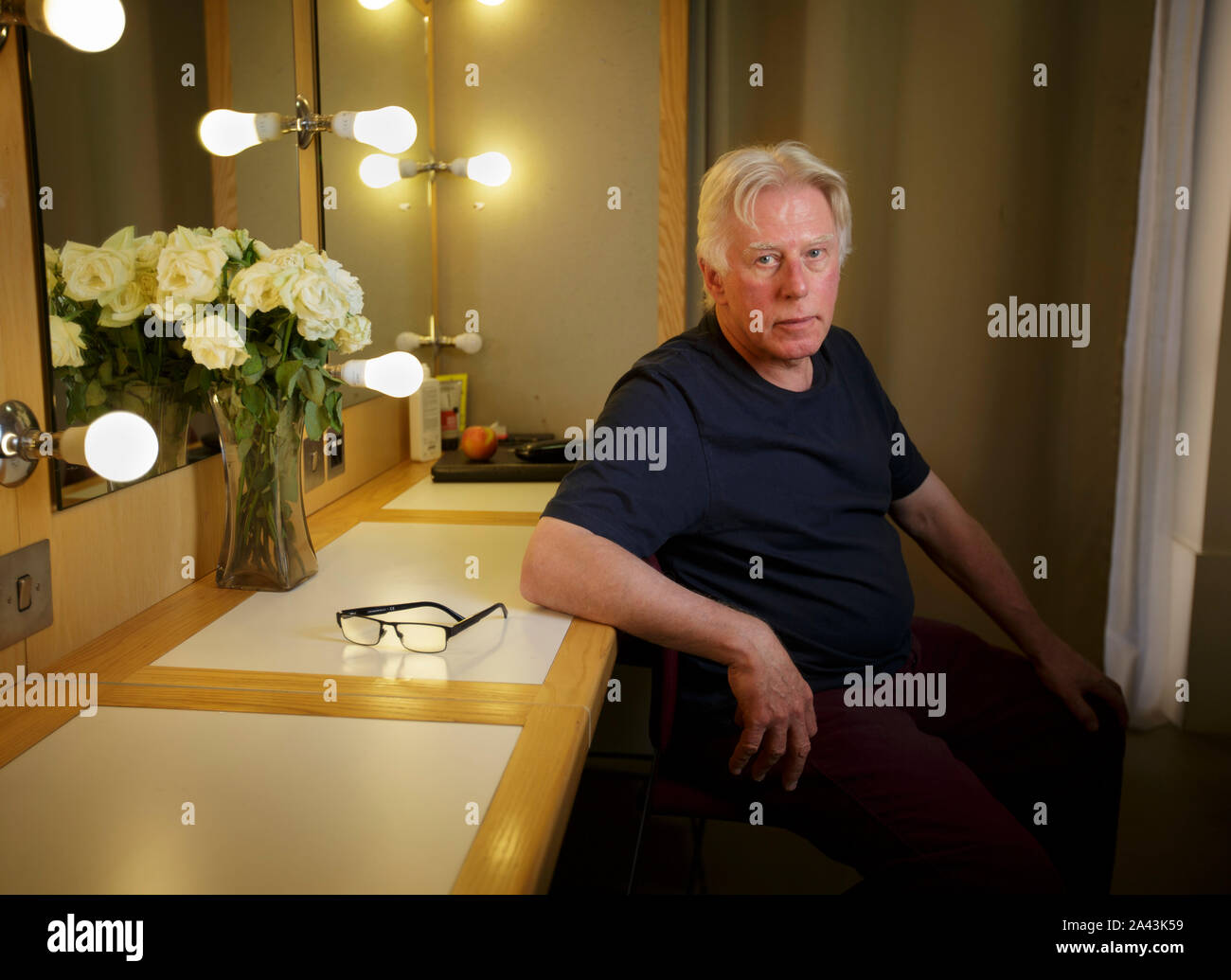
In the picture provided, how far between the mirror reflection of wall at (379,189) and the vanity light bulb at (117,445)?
0.94m

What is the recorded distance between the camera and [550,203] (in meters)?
2.44

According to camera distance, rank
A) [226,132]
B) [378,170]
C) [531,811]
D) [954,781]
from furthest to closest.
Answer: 1. [378,170]
2. [226,132]
3. [954,781]
4. [531,811]

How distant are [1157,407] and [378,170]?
79.3 inches

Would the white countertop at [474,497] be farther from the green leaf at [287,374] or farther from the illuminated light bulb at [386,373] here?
the green leaf at [287,374]

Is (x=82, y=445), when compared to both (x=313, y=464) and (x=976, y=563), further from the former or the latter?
(x=976, y=563)

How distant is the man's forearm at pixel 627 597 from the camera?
1282mm

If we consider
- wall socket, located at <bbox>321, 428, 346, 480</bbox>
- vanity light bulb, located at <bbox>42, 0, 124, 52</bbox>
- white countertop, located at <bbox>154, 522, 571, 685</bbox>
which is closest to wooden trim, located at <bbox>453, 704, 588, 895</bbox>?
white countertop, located at <bbox>154, 522, 571, 685</bbox>

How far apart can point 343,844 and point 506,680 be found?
13.2 inches

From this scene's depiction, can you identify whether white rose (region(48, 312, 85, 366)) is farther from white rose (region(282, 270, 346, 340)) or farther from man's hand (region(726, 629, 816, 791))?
man's hand (region(726, 629, 816, 791))

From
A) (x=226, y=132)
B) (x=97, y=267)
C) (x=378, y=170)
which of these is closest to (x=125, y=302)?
(x=97, y=267)

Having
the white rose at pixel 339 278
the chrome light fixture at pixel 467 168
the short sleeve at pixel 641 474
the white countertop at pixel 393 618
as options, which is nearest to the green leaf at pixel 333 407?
the white rose at pixel 339 278

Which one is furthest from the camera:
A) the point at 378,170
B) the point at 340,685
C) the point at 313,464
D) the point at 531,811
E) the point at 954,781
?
the point at 378,170

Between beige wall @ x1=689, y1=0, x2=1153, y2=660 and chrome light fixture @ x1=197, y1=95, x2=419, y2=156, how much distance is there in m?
0.93
